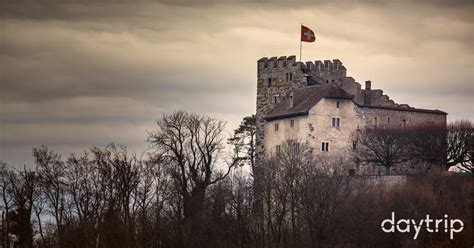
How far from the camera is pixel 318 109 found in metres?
85.9

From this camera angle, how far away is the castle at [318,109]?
86188 millimetres

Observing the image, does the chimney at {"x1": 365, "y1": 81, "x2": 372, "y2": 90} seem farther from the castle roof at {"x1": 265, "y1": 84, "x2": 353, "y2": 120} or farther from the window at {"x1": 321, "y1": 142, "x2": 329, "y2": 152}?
the window at {"x1": 321, "y1": 142, "x2": 329, "y2": 152}

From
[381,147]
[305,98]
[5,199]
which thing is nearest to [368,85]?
[305,98]

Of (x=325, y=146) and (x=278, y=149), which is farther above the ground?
(x=325, y=146)

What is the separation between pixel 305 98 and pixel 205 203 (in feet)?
42.4

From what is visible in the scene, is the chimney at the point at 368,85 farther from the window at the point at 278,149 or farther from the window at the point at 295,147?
the window at the point at 295,147

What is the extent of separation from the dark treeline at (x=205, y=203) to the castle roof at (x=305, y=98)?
2.76 meters

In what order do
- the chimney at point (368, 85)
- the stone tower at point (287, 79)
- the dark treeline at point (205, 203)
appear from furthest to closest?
the chimney at point (368, 85) → the stone tower at point (287, 79) → the dark treeline at point (205, 203)

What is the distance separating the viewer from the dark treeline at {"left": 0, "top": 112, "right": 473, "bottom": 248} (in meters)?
72.7

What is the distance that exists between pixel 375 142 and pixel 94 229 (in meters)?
22.5

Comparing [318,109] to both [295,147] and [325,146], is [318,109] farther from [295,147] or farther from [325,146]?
[295,147]

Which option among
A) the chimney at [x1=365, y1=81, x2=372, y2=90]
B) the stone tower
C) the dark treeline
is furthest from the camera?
the chimney at [x1=365, y1=81, x2=372, y2=90]

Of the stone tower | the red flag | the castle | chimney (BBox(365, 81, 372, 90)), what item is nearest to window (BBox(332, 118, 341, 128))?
the castle

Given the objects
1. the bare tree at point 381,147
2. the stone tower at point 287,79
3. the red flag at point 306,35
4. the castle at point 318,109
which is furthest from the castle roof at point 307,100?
the red flag at point 306,35
